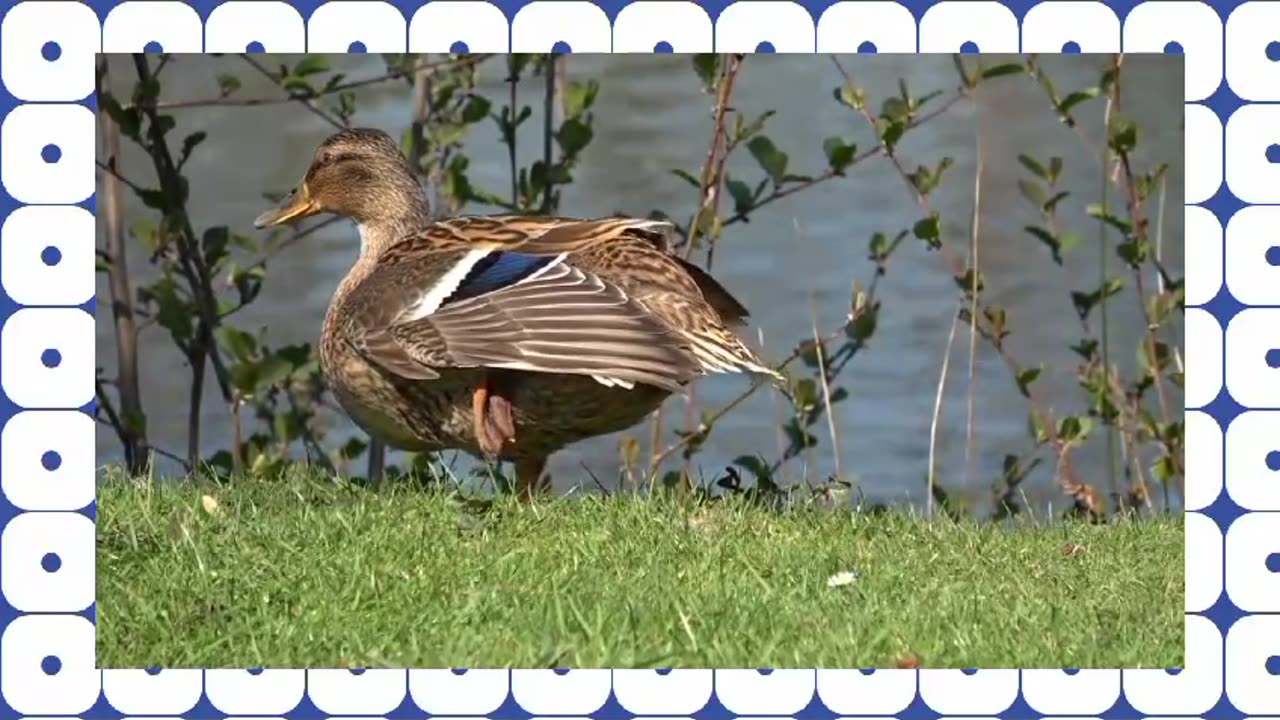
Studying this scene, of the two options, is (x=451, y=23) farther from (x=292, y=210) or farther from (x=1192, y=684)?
(x=292, y=210)

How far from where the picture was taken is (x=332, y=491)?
725cm

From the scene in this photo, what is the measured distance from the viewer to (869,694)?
16.1ft

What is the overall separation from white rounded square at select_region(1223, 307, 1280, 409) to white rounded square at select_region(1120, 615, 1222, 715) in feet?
1.66

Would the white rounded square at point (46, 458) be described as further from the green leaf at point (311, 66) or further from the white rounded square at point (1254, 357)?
the green leaf at point (311, 66)

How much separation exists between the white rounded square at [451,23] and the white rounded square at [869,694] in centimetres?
174

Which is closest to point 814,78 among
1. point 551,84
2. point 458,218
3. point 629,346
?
point 551,84

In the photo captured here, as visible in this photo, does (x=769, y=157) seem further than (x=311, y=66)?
Yes

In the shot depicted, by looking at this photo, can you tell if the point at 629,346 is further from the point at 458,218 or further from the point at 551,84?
the point at 551,84

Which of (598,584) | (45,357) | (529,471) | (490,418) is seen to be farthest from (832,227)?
(45,357)

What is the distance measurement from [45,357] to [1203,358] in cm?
258

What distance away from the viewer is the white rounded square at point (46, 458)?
507 centimetres

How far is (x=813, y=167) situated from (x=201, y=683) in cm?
922

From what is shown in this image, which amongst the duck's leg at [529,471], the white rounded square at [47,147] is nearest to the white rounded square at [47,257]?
the white rounded square at [47,147]

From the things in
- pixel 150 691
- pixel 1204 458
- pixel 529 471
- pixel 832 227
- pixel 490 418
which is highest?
pixel 1204 458
